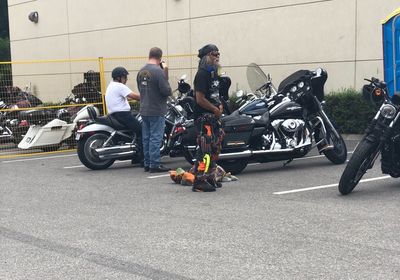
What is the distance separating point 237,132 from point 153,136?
139cm

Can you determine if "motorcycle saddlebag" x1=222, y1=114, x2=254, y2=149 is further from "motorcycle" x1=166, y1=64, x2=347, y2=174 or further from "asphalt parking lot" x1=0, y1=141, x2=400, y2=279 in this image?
"asphalt parking lot" x1=0, y1=141, x2=400, y2=279

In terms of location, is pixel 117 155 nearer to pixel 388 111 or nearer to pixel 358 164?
pixel 358 164

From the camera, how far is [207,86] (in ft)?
27.0

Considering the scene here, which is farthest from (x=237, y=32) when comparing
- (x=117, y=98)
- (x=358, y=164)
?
(x=358, y=164)

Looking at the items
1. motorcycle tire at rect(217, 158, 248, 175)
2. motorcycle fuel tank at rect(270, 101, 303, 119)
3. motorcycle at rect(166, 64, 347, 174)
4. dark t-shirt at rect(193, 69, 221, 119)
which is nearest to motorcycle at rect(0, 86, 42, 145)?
motorcycle at rect(166, 64, 347, 174)

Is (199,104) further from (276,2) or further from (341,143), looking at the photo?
(276,2)

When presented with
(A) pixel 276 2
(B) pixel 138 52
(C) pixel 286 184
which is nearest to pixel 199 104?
(C) pixel 286 184

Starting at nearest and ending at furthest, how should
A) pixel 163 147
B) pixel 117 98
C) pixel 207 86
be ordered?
1. pixel 207 86
2. pixel 163 147
3. pixel 117 98

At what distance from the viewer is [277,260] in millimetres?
5102

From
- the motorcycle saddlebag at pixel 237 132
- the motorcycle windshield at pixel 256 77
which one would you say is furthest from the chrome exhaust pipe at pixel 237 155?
the motorcycle windshield at pixel 256 77

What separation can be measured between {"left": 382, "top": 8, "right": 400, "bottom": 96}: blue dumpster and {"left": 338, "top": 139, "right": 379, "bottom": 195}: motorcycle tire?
515cm

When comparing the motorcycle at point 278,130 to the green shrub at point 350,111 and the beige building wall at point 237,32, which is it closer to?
the beige building wall at point 237,32

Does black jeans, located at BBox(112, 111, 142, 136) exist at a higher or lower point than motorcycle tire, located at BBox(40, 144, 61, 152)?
higher

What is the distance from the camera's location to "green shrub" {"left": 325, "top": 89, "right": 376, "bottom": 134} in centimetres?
1324
